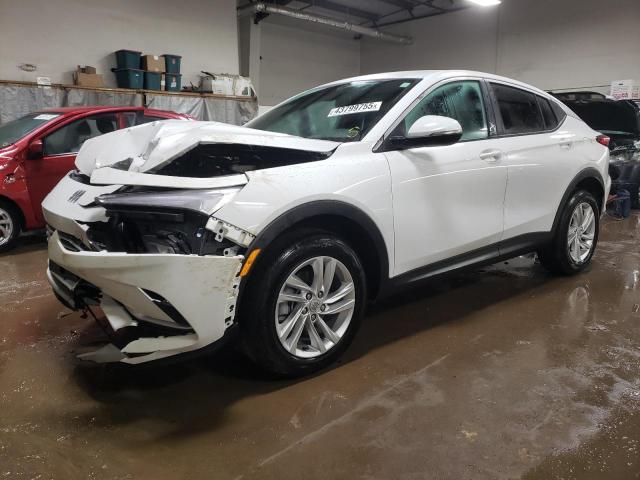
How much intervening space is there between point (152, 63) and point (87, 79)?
120 centimetres

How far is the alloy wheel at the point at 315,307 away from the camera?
7.18 feet

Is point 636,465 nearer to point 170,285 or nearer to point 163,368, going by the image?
point 170,285

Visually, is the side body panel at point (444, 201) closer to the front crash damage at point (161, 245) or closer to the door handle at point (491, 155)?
the door handle at point (491, 155)

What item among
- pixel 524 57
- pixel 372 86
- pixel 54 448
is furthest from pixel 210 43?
pixel 54 448

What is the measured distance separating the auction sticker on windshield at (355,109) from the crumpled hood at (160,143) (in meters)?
0.41

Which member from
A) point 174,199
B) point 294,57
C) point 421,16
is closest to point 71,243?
point 174,199

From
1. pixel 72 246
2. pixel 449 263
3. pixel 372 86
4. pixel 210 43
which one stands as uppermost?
pixel 210 43

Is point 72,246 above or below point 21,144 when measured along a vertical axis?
below

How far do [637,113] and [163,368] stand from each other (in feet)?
23.0

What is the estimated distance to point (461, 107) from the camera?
9.65 feet

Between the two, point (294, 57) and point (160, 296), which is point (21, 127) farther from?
point (294, 57)

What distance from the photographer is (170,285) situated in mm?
1811

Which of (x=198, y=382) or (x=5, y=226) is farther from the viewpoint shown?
(x=5, y=226)

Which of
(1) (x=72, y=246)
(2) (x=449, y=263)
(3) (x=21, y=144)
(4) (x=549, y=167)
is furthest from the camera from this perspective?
(3) (x=21, y=144)
